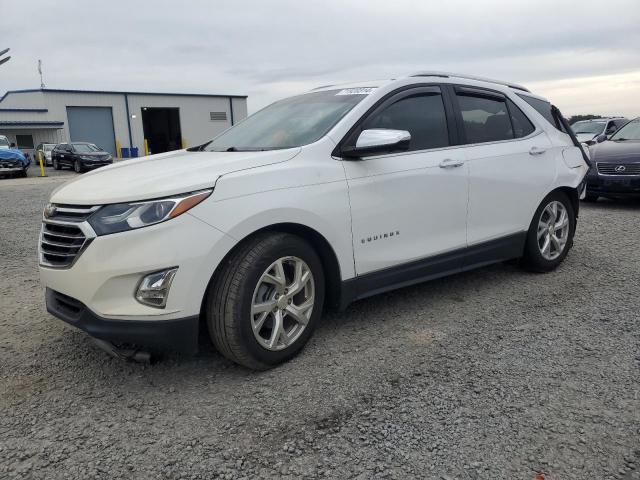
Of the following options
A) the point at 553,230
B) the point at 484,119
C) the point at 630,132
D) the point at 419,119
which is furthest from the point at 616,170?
the point at 419,119

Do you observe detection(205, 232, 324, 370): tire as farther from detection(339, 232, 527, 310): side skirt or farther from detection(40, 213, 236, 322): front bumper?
detection(339, 232, 527, 310): side skirt

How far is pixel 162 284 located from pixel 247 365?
71cm

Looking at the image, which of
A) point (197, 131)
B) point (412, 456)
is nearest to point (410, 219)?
point (412, 456)

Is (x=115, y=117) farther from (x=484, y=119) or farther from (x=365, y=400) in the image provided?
(x=365, y=400)

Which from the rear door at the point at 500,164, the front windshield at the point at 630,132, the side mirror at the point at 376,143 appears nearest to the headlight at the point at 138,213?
the side mirror at the point at 376,143

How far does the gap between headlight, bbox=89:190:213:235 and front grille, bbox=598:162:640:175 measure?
827cm

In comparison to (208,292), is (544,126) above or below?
above

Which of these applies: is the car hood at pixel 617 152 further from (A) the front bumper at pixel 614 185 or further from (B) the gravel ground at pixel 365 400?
(B) the gravel ground at pixel 365 400

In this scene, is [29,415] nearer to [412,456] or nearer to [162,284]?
[162,284]

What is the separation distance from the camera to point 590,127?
53.9 feet

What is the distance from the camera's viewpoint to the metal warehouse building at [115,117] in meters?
36.0

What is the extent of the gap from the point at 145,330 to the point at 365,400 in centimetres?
120

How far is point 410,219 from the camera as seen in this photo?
3.65m

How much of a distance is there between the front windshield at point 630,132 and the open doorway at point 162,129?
3591 cm
